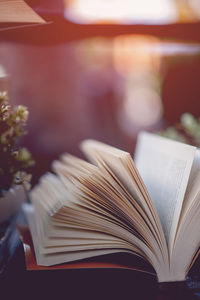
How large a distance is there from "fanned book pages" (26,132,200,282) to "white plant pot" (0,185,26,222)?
20cm

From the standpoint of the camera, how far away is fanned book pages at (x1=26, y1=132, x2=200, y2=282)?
2.37ft

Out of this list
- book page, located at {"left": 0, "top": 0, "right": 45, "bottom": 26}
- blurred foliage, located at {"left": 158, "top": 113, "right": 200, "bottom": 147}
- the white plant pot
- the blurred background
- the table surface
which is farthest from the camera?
the blurred background

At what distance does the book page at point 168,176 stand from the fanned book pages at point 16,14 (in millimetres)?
491

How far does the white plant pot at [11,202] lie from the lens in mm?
962

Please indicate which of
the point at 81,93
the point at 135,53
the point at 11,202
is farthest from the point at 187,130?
the point at 11,202

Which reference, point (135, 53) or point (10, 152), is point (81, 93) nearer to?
point (135, 53)

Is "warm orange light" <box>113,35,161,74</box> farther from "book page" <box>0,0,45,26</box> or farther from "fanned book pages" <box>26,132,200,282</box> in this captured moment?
"fanned book pages" <box>26,132,200,282</box>

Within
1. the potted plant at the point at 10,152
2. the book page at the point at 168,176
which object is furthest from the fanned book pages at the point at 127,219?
the potted plant at the point at 10,152

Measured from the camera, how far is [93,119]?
59.6 inches

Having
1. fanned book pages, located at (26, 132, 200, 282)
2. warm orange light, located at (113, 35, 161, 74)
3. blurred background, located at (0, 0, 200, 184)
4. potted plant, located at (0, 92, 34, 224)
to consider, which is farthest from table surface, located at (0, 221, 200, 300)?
warm orange light, located at (113, 35, 161, 74)

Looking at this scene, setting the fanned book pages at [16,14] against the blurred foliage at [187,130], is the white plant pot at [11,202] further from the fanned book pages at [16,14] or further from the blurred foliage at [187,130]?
the blurred foliage at [187,130]

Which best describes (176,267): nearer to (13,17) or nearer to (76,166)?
(76,166)

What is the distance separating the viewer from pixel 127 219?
0.75 metres

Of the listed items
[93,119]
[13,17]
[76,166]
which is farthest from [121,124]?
[13,17]
